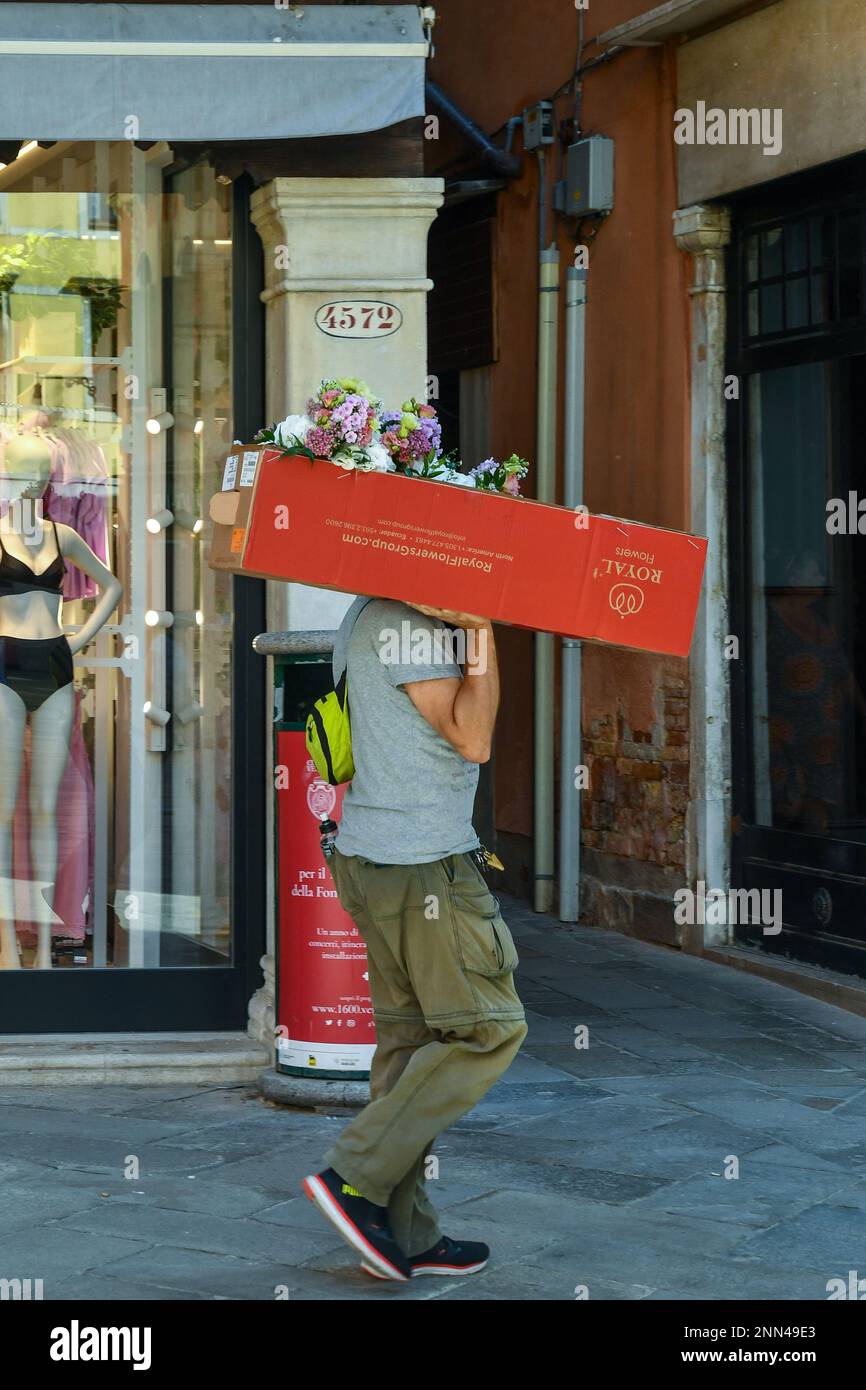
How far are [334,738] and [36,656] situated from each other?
8.60ft

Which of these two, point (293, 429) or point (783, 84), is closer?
point (293, 429)

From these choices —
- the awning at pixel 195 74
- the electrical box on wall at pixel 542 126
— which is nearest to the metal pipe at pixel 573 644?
the electrical box on wall at pixel 542 126

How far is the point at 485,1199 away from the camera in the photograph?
4891mm

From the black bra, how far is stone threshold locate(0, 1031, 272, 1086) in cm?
157

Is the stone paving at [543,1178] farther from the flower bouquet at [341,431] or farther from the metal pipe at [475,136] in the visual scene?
the metal pipe at [475,136]

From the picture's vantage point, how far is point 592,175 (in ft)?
31.0

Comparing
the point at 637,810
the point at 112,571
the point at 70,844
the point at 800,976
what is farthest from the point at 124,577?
the point at 637,810

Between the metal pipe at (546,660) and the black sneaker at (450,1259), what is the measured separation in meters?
5.67

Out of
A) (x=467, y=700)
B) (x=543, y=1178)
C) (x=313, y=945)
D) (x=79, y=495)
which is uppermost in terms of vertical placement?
(x=79, y=495)

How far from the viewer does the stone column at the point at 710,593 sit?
859cm

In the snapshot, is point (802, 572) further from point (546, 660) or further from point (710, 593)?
point (546, 660)

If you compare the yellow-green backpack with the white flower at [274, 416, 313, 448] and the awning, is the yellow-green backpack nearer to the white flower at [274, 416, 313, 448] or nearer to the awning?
the white flower at [274, 416, 313, 448]

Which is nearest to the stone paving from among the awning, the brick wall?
the brick wall
